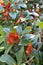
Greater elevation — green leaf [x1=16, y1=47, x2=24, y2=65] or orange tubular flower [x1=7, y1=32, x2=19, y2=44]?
orange tubular flower [x1=7, y1=32, x2=19, y2=44]

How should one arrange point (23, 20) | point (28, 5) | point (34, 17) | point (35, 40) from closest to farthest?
point (35, 40)
point (23, 20)
point (34, 17)
point (28, 5)

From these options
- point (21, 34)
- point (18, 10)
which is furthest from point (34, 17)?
point (21, 34)

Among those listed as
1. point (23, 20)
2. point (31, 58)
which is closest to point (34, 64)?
point (31, 58)

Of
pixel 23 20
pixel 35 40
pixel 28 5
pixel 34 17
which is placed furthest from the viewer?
pixel 28 5

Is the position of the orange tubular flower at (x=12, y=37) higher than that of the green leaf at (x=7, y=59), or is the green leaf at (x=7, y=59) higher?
the orange tubular flower at (x=12, y=37)

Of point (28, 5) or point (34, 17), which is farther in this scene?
point (28, 5)

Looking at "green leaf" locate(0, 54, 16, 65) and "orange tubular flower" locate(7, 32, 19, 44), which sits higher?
"orange tubular flower" locate(7, 32, 19, 44)

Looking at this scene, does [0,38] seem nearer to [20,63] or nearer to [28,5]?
[20,63]

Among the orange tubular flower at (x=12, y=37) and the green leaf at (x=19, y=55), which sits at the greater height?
the orange tubular flower at (x=12, y=37)

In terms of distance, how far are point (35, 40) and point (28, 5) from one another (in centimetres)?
67

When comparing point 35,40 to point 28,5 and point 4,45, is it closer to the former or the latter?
point 4,45

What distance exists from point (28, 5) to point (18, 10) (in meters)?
0.17

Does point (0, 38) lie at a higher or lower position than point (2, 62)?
higher

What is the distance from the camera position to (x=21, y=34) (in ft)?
3.25
